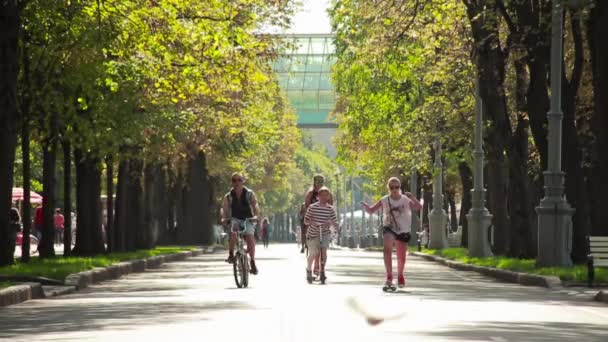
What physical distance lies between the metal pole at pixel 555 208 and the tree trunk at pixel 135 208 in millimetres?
18654

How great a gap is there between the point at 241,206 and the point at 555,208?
7664mm

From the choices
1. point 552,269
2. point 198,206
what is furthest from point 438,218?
point 552,269

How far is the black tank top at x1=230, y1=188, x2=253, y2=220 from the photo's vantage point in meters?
29.4

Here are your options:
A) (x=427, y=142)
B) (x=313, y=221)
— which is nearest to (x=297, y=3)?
(x=427, y=142)

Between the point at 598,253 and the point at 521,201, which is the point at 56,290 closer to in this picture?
the point at 598,253

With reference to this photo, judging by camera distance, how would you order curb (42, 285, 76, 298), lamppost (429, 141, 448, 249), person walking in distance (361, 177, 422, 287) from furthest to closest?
lamppost (429, 141, 448, 249)
person walking in distance (361, 177, 422, 287)
curb (42, 285, 76, 298)

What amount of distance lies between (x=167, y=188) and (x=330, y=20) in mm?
17217

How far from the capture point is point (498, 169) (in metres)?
47.4

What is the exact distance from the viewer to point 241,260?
95.6 feet

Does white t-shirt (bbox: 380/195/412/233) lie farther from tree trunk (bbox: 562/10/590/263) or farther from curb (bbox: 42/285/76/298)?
tree trunk (bbox: 562/10/590/263)

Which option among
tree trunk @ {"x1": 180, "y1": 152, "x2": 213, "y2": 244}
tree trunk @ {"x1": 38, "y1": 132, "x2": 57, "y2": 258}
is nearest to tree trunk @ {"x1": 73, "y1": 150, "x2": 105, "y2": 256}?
tree trunk @ {"x1": 38, "y1": 132, "x2": 57, "y2": 258}

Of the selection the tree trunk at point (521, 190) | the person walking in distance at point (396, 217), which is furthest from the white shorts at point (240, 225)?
the tree trunk at point (521, 190)

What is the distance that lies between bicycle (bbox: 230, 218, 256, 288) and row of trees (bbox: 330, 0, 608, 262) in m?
6.89

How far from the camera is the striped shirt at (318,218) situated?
30.0 meters
